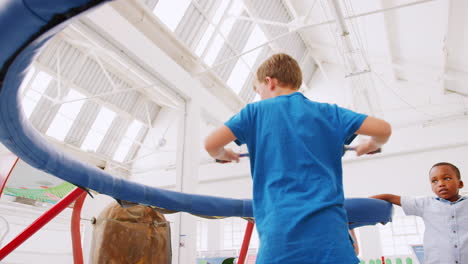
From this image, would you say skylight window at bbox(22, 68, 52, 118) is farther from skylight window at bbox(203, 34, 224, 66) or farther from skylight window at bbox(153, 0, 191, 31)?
skylight window at bbox(203, 34, 224, 66)

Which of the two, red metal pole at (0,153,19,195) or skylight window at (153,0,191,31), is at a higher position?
skylight window at (153,0,191,31)

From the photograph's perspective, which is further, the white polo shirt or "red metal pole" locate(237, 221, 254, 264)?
"red metal pole" locate(237, 221, 254, 264)

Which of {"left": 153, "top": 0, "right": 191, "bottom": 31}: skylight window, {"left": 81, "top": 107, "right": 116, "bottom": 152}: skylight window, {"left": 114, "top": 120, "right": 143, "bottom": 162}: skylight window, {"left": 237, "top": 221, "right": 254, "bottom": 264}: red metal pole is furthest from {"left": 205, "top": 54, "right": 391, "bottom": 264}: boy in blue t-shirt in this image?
{"left": 114, "top": 120, "right": 143, "bottom": 162}: skylight window

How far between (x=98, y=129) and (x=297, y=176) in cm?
1159

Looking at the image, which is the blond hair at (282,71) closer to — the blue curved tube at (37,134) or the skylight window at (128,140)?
the blue curved tube at (37,134)

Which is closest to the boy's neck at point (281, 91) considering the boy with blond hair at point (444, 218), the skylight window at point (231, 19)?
the boy with blond hair at point (444, 218)

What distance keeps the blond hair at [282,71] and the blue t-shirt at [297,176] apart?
0.08m

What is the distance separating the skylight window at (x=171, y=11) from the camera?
25.8 ft

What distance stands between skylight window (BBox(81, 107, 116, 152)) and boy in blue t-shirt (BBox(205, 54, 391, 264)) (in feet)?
36.4

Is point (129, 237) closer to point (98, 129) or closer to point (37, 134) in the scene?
point (37, 134)

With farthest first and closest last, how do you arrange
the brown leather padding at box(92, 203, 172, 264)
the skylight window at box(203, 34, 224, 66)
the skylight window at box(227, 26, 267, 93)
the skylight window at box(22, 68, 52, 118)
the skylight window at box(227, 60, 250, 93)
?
the skylight window at box(227, 60, 250, 93)
the skylight window at box(227, 26, 267, 93)
the skylight window at box(22, 68, 52, 118)
the skylight window at box(203, 34, 224, 66)
the brown leather padding at box(92, 203, 172, 264)

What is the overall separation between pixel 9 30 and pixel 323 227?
71 cm

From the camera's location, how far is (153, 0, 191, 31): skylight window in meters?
7.88

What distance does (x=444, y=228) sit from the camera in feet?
6.63
